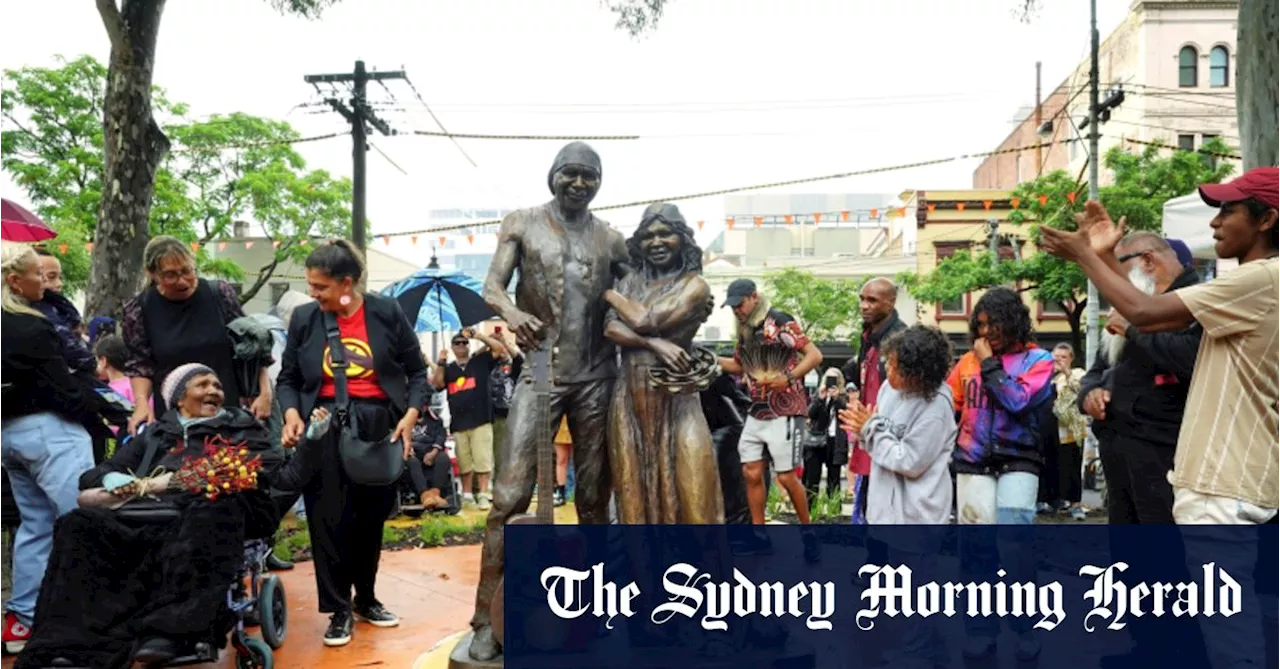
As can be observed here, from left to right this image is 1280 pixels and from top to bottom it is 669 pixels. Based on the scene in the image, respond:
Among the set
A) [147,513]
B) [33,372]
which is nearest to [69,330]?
[33,372]

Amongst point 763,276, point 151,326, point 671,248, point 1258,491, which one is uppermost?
point 763,276

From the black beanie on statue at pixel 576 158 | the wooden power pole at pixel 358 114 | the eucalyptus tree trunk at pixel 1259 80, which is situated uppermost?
the wooden power pole at pixel 358 114

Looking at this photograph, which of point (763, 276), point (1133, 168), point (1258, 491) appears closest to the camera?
point (1258, 491)

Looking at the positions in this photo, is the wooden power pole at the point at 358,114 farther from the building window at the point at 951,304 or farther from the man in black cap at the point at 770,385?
the building window at the point at 951,304

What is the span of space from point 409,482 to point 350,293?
511cm

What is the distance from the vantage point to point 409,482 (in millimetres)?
9883

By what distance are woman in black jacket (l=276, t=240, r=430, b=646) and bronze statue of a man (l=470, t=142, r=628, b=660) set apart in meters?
0.94

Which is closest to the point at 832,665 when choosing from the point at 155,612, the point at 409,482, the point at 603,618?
the point at 603,618

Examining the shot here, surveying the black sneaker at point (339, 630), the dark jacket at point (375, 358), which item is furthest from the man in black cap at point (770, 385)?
the black sneaker at point (339, 630)

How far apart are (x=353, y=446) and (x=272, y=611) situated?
891 millimetres

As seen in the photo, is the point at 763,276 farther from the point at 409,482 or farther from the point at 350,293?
the point at 350,293

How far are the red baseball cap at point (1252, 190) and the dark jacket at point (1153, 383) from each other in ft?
2.59

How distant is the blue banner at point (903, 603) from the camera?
3.29m

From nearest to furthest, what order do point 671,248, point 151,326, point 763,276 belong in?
point 671,248 → point 151,326 → point 763,276
